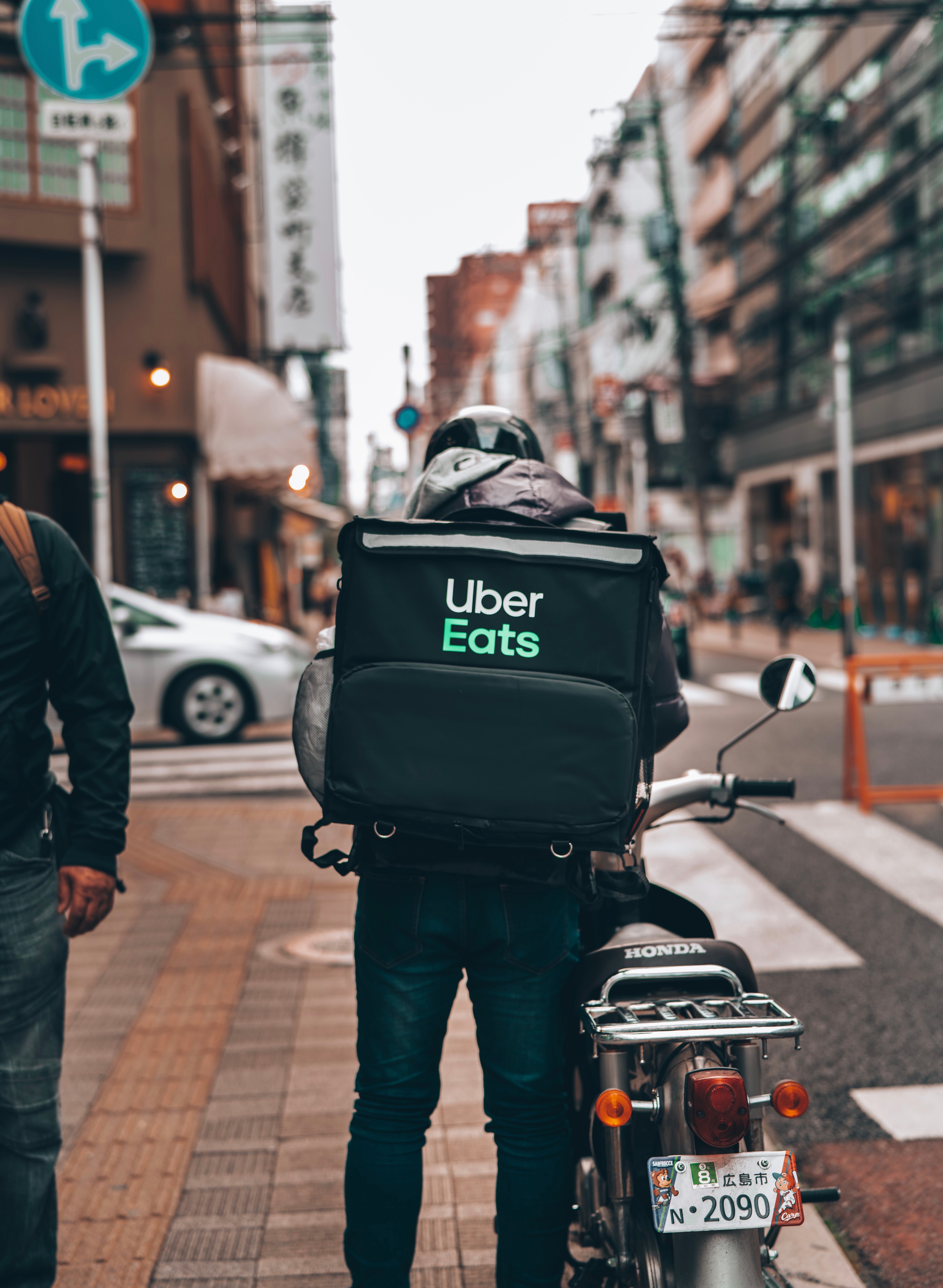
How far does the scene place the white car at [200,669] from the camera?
39.3ft

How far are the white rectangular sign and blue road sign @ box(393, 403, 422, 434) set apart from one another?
8.41 m

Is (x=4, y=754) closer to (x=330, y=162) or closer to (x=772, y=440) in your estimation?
(x=330, y=162)

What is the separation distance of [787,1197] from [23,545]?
1772 millimetres

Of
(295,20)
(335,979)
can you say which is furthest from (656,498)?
(335,979)

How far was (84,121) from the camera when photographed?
7.47 meters

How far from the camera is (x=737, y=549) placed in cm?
4753

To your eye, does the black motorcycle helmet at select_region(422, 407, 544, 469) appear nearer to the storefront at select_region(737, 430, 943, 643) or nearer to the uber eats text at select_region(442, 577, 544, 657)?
the uber eats text at select_region(442, 577, 544, 657)

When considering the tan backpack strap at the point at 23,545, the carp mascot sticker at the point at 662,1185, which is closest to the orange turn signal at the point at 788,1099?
the carp mascot sticker at the point at 662,1185

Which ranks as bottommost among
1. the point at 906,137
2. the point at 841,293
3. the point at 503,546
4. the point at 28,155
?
the point at 503,546

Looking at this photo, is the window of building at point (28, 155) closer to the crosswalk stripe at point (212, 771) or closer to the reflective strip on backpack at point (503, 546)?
the crosswalk stripe at point (212, 771)

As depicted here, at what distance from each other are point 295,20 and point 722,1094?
511 inches

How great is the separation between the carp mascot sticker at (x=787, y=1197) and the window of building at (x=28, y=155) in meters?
15.6

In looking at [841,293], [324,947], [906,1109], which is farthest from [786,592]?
[906,1109]

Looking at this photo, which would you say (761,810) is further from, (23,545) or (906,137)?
(906,137)
